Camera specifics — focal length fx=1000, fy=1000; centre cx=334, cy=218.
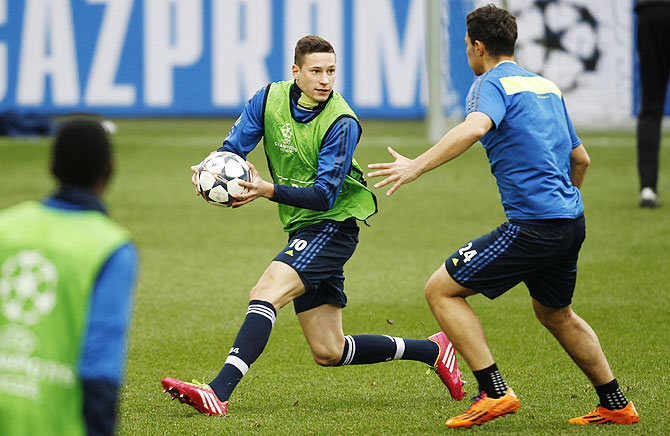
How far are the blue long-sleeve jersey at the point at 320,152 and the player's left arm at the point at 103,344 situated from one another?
2.51m

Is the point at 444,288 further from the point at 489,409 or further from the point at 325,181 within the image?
the point at 325,181

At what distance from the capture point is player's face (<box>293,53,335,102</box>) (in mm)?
5461

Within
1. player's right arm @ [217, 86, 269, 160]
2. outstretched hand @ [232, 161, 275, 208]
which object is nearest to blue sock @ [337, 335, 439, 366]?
outstretched hand @ [232, 161, 275, 208]

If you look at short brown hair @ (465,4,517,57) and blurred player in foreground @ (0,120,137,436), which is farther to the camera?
short brown hair @ (465,4,517,57)

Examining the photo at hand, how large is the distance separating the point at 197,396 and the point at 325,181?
1.29 metres

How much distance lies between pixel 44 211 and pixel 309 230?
2.80 m

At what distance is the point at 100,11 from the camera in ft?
71.7

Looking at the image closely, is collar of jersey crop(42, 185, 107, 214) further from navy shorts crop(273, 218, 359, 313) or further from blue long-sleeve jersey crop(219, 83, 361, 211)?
navy shorts crop(273, 218, 359, 313)

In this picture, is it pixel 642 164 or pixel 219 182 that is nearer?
pixel 219 182

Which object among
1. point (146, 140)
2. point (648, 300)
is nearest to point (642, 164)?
point (648, 300)

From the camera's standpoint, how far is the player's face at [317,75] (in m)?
5.46

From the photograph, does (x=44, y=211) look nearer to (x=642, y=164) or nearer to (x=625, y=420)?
(x=625, y=420)

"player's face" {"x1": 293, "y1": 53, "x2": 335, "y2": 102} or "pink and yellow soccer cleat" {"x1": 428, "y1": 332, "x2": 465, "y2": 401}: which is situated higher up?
"player's face" {"x1": 293, "y1": 53, "x2": 335, "y2": 102}

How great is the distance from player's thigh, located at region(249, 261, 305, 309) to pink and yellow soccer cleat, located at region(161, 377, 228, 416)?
0.55 m
